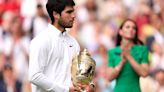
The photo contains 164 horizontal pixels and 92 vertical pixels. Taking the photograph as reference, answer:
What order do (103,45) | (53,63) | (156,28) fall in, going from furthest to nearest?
(156,28)
(103,45)
(53,63)

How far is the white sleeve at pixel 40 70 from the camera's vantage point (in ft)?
21.7

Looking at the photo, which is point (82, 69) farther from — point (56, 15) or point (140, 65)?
point (140, 65)

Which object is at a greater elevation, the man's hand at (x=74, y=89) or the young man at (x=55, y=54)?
the young man at (x=55, y=54)

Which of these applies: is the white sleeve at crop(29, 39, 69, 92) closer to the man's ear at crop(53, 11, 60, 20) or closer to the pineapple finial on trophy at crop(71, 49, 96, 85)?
the pineapple finial on trophy at crop(71, 49, 96, 85)

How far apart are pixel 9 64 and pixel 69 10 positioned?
650 cm

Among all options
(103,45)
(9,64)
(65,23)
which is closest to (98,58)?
(103,45)

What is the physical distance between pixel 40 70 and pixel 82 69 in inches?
14.8

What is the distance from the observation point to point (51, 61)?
6785mm

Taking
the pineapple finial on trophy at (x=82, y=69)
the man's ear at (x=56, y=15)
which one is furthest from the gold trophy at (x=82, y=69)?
the man's ear at (x=56, y=15)

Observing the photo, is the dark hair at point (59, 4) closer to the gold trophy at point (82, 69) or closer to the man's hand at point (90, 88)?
the gold trophy at point (82, 69)

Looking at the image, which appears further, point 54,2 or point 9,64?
point 9,64

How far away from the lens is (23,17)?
14.1 m

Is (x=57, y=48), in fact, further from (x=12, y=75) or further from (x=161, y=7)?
(x=161, y=7)

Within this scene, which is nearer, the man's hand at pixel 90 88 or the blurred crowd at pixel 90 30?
the man's hand at pixel 90 88
